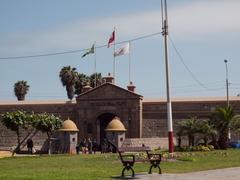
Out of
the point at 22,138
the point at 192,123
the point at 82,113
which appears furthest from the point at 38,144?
the point at 192,123

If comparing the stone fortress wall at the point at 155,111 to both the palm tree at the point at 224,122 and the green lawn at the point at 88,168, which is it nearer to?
the palm tree at the point at 224,122

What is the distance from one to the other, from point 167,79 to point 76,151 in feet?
56.1

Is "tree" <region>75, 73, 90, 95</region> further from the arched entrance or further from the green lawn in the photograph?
the green lawn

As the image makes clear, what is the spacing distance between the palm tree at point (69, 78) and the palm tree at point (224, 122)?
39882 mm

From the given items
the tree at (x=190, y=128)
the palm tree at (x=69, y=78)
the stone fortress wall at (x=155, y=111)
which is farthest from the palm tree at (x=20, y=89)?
the tree at (x=190, y=128)

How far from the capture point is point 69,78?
7950 cm

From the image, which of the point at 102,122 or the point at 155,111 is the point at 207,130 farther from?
the point at 102,122

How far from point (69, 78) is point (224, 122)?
40721mm

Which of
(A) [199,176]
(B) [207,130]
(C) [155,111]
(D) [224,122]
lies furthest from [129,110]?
(A) [199,176]

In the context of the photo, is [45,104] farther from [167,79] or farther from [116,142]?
[167,79]

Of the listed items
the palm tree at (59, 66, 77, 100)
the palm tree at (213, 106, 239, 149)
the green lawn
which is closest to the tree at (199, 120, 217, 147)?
the palm tree at (213, 106, 239, 149)

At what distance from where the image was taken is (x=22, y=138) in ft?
184

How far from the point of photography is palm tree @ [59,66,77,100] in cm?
7950

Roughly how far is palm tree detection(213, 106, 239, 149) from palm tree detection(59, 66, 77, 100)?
1570 inches
